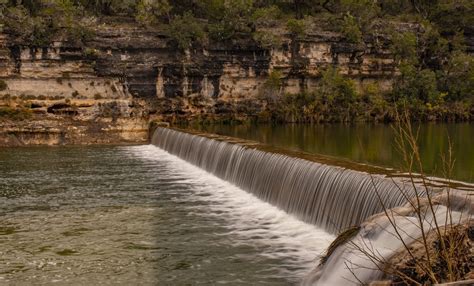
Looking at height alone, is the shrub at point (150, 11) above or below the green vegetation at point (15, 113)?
above

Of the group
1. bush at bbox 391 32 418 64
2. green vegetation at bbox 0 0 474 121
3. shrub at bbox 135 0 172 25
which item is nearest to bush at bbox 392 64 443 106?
green vegetation at bbox 0 0 474 121

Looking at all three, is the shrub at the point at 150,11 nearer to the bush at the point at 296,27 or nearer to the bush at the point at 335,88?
the bush at the point at 296,27

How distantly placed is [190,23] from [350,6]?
20.6m

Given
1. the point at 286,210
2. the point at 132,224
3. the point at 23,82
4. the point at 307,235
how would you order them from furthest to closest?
the point at 23,82, the point at 286,210, the point at 132,224, the point at 307,235

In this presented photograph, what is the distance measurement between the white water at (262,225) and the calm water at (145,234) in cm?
2

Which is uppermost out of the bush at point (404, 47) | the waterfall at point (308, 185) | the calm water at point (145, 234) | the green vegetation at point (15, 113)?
the bush at point (404, 47)

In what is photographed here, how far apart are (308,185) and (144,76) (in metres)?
36.6

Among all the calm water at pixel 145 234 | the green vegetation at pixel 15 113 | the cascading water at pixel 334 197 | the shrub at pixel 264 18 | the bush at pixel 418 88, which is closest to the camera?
the cascading water at pixel 334 197

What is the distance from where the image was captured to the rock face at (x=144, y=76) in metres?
42.8

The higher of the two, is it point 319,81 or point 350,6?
point 350,6

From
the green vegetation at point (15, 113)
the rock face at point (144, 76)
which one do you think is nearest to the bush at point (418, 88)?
the rock face at point (144, 76)

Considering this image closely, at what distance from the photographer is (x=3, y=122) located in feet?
130

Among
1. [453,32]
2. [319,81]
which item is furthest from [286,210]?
[453,32]

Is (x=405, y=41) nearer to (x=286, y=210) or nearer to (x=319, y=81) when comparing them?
(x=319, y=81)
